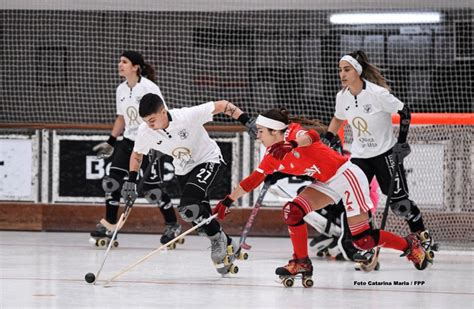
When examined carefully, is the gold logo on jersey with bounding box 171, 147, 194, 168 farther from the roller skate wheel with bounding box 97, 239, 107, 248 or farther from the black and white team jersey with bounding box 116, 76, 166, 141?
the roller skate wheel with bounding box 97, 239, 107, 248

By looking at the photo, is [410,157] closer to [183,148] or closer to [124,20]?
[183,148]

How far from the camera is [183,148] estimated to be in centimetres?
690

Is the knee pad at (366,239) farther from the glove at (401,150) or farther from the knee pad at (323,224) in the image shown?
the knee pad at (323,224)

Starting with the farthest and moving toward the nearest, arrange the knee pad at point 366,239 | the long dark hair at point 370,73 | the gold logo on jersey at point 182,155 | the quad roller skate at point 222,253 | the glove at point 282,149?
the long dark hair at point 370,73 → the gold logo on jersey at point 182,155 → the quad roller skate at point 222,253 → the knee pad at point 366,239 → the glove at point 282,149

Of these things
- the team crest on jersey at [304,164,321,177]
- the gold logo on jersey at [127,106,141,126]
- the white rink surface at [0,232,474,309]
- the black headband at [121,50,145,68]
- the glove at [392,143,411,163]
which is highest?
the black headband at [121,50,145,68]

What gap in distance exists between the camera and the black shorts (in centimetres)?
762

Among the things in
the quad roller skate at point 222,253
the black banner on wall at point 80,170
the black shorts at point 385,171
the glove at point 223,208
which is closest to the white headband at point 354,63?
the black shorts at point 385,171

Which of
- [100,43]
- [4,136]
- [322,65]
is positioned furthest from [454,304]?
[100,43]

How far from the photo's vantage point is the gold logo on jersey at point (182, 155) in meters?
6.91

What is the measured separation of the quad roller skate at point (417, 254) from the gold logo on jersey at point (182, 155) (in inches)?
62.0

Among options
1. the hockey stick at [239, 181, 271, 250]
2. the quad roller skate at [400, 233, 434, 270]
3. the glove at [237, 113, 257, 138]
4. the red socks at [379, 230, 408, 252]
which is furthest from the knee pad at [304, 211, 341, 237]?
the glove at [237, 113, 257, 138]

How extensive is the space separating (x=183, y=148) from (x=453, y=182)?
3.25 metres

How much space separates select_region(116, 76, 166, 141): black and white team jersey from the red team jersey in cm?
285

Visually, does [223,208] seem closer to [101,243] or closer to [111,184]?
[111,184]
